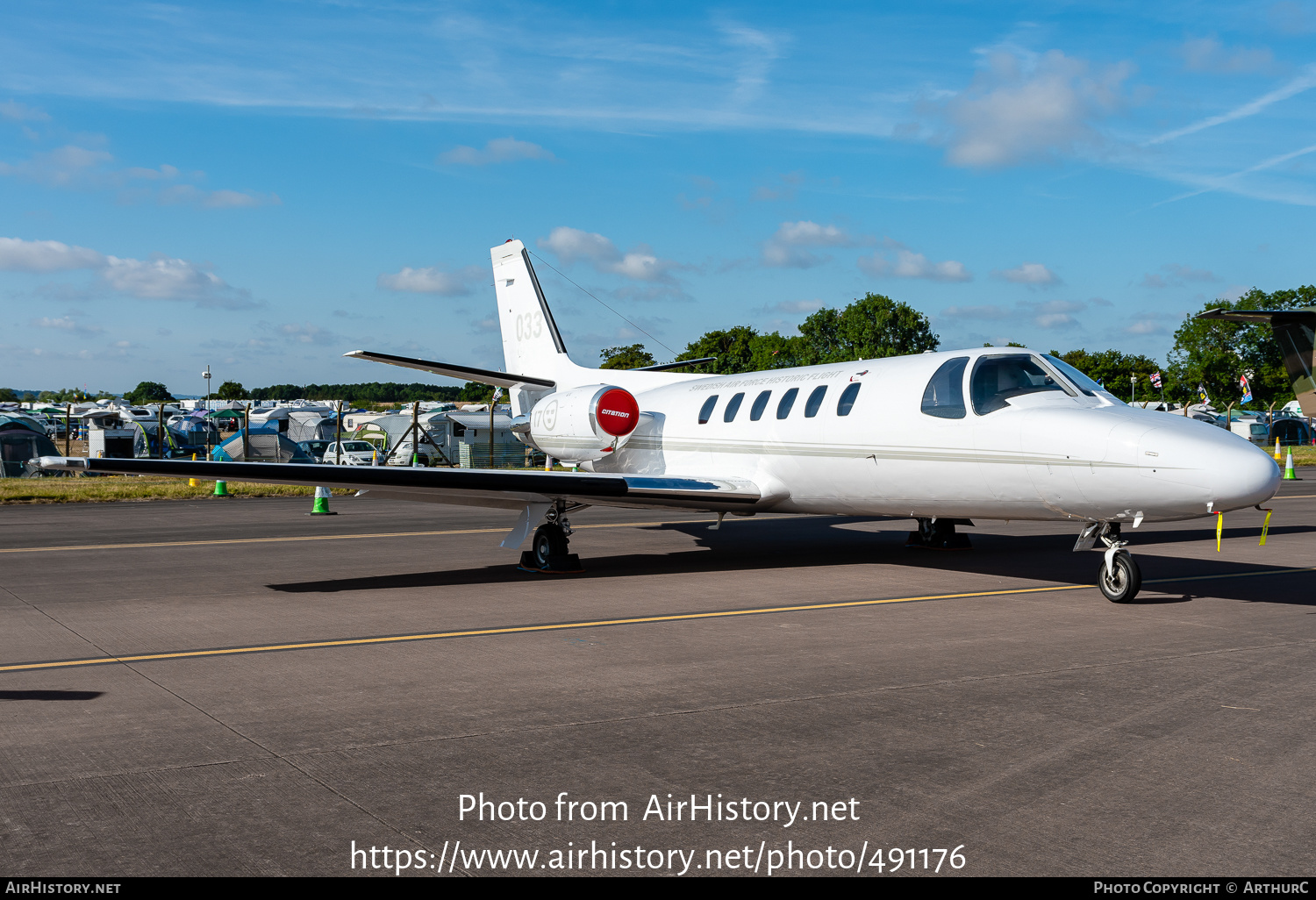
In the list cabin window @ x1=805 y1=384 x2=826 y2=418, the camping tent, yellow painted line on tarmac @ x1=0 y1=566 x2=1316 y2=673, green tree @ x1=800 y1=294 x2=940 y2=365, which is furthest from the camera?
green tree @ x1=800 y1=294 x2=940 y2=365

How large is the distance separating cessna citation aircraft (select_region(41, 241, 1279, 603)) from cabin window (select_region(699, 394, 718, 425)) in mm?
26

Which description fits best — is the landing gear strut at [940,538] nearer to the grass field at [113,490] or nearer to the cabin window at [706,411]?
the cabin window at [706,411]

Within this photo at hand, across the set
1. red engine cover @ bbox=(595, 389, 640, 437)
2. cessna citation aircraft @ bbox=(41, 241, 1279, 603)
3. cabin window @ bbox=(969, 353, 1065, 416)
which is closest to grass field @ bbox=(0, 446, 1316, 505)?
red engine cover @ bbox=(595, 389, 640, 437)

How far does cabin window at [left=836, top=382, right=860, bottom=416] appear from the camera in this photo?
1195 centimetres

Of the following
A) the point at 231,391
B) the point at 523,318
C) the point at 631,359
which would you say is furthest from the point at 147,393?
the point at 523,318

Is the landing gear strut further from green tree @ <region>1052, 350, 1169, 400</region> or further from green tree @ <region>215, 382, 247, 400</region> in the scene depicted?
green tree @ <region>215, 382, 247, 400</region>

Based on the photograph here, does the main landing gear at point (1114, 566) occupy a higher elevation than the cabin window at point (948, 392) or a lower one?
lower

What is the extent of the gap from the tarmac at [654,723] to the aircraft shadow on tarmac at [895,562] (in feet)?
0.48

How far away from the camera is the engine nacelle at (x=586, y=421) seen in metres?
15.2

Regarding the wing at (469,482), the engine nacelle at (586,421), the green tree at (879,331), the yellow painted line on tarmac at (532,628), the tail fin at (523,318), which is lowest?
the yellow painted line on tarmac at (532,628)

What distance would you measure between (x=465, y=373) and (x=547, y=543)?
16.0 feet

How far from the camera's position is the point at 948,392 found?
35.4 ft

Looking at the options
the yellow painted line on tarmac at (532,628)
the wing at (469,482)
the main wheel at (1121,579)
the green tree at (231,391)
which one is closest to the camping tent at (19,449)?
the wing at (469,482)
